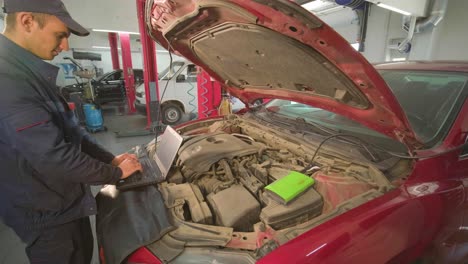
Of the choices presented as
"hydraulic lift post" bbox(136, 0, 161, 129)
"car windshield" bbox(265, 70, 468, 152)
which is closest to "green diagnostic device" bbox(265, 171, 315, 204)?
"car windshield" bbox(265, 70, 468, 152)

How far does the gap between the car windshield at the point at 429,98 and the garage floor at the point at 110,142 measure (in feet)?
8.15

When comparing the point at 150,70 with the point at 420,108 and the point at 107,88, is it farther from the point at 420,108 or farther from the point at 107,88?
the point at 420,108

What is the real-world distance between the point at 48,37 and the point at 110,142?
4366 mm

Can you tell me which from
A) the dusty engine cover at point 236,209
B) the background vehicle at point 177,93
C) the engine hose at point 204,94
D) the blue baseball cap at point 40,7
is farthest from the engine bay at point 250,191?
the background vehicle at point 177,93

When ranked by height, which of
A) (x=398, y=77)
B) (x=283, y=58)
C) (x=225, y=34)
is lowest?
(x=398, y=77)

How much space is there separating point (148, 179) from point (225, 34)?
3.05 ft

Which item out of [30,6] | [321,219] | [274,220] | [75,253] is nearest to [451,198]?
[321,219]

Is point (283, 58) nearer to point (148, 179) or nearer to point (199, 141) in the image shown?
point (199, 141)

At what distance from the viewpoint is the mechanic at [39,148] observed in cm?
94

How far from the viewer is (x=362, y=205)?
961 mm

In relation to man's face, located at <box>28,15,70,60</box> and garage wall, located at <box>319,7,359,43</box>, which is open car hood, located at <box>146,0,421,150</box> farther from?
garage wall, located at <box>319,7,359,43</box>

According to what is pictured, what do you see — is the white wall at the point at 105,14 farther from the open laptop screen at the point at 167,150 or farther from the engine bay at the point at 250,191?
the engine bay at the point at 250,191

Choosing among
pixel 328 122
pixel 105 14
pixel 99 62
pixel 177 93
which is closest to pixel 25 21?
pixel 328 122

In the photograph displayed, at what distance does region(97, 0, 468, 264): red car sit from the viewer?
2.92ft
